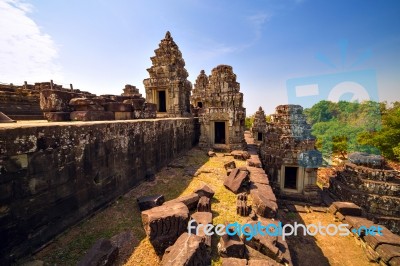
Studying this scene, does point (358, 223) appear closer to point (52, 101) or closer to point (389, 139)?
point (52, 101)

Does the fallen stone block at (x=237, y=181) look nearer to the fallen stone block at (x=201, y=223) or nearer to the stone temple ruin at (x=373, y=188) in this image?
the fallen stone block at (x=201, y=223)

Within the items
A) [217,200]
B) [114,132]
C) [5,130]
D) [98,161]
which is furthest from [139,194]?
[5,130]

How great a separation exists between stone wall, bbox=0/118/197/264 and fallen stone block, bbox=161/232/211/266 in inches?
81.0

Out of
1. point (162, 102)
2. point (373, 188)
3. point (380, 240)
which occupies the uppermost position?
point (162, 102)

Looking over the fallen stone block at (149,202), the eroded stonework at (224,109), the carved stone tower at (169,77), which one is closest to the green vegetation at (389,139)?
the eroded stonework at (224,109)

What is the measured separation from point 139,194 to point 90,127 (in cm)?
213

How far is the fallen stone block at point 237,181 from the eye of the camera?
511 centimetres

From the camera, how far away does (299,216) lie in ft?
25.0

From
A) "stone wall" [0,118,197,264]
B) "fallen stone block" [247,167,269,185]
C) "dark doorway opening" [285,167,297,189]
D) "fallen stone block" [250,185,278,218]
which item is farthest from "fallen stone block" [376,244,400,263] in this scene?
"stone wall" [0,118,197,264]

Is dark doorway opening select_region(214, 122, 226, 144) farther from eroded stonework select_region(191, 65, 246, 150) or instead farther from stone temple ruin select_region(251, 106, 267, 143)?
stone temple ruin select_region(251, 106, 267, 143)

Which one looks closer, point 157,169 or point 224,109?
point 157,169

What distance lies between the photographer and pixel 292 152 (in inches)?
335

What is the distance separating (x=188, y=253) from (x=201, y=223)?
91cm

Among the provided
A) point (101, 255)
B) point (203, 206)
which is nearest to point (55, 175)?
point (101, 255)
